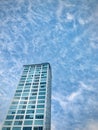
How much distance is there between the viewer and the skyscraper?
5159 centimetres

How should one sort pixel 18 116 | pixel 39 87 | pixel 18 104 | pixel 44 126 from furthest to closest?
pixel 39 87 → pixel 18 104 → pixel 18 116 → pixel 44 126

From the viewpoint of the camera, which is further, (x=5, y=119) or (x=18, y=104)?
(x=18, y=104)

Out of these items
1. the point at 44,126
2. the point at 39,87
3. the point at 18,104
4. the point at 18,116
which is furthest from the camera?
the point at 39,87

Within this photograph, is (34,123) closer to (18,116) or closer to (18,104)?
(18,116)

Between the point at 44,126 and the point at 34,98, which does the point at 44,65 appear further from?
the point at 44,126

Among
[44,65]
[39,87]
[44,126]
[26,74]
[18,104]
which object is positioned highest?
[44,65]

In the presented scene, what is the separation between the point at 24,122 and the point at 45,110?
8.69 meters

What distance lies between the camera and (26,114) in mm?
54875

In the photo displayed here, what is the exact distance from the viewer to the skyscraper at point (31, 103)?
51.6 metres

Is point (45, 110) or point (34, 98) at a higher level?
point (34, 98)

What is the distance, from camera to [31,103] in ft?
194

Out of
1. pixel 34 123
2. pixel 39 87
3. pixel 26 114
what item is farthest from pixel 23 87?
pixel 34 123

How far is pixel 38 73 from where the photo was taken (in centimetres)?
7444

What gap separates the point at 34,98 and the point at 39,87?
6.54 m
